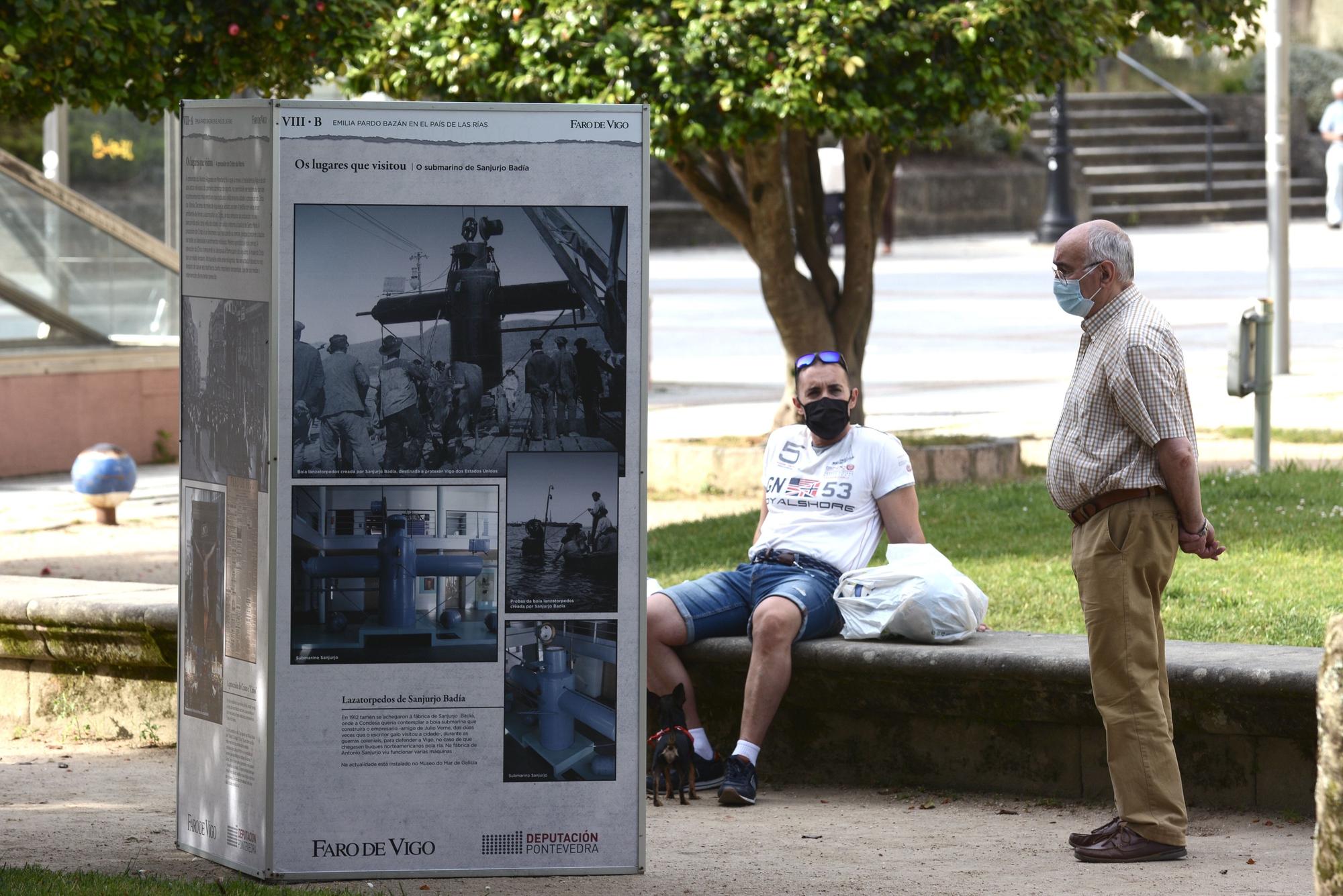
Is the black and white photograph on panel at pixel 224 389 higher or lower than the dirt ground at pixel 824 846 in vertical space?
higher

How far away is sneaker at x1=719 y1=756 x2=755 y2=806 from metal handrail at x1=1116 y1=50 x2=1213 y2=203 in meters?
29.8

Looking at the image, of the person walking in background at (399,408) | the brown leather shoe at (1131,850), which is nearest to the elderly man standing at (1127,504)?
the brown leather shoe at (1131,850)

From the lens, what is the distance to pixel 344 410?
4516 mm

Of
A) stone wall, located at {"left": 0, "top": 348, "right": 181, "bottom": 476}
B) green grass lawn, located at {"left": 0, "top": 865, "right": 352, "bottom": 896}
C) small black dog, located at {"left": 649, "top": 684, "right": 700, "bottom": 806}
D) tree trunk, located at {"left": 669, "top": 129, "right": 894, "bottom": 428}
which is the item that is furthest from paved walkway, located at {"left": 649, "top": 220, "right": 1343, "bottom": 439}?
green grass lawn, located at {"left": 0, "top": 865, "right": 352, "bottom": 896}

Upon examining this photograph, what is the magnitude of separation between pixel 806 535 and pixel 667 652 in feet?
1.91

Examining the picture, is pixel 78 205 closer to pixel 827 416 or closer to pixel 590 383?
pixel 827 416

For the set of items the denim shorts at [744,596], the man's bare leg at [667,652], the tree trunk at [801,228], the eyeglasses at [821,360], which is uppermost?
the tree trunk at [801,228]

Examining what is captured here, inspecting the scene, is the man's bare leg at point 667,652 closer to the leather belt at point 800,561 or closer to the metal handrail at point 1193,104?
the leather belt at point 800,561

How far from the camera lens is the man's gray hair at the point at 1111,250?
4.78m

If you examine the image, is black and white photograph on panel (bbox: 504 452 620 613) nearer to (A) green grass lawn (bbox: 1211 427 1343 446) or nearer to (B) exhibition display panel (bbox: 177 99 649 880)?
(B) exhibition display panel (bbox: 177 99 649 880)

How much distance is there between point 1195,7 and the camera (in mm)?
10859

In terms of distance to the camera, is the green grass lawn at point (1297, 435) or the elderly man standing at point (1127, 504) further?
the green grass lawn at point (1297, 435)

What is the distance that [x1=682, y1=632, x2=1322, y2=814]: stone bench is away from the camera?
5250mm

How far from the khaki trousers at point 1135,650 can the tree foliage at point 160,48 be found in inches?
174
